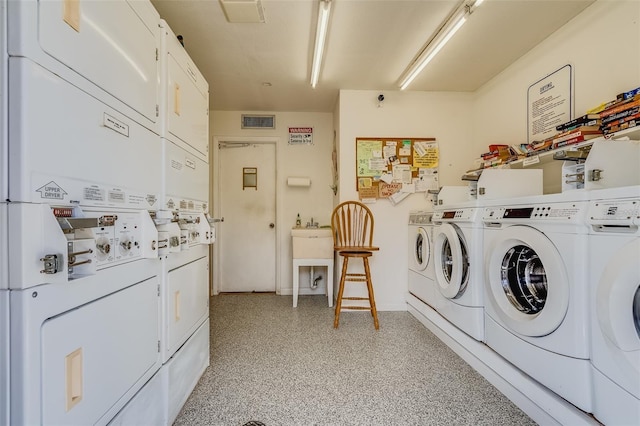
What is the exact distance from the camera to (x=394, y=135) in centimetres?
317

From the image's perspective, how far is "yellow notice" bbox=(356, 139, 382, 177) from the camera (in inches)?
123

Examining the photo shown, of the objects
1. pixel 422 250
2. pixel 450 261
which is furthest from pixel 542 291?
pixel 422 250

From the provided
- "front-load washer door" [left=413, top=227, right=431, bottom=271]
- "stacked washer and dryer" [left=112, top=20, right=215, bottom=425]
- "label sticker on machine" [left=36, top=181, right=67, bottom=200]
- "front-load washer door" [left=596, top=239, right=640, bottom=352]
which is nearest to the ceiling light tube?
"front-load washer door" [left=413, top=227, right=431, bottom=271]

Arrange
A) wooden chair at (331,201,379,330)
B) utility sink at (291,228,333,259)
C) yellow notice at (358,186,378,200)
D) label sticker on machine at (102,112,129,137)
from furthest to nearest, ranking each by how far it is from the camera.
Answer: utility sink at (291,228,333,259) → yellow notice at (358,186,378,200) → wooden chair at (331,201,379,330) → label sticker on machine at (102,112,129,137)

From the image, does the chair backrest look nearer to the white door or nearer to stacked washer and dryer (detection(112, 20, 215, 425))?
the white door

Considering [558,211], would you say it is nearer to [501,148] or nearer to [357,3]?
[501,148]

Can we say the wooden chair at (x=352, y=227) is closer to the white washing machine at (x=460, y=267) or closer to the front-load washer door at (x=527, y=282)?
the white washing machine at (x=460, y=267)

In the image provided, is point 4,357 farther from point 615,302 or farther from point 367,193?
point 367,193

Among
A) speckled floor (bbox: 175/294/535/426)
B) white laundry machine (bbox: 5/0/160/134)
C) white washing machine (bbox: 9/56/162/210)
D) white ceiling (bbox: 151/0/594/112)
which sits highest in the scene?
white ceiling (bbox: 151/0/594/112)

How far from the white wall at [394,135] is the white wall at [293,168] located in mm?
765

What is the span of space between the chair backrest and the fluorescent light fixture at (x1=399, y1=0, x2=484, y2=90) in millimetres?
1332

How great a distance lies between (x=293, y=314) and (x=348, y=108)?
2310mm

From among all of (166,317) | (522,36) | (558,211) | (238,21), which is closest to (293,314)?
(166,317)

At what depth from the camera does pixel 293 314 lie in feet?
9.78
